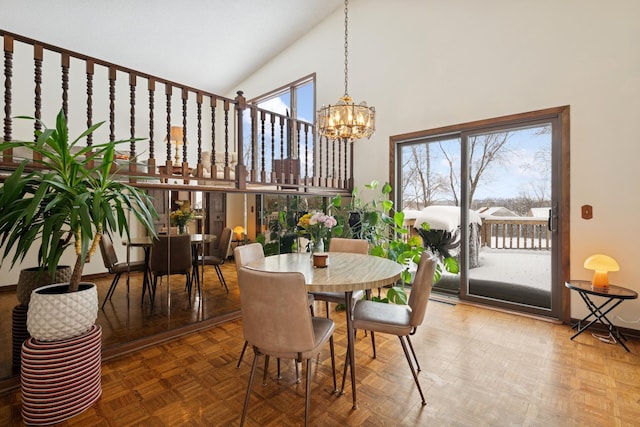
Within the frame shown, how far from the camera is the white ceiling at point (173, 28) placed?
400cm

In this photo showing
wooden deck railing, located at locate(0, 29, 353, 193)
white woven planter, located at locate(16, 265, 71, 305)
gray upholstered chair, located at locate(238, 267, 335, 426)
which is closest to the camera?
gray upholstered chair, located at locate(238, 267, 335, 426)

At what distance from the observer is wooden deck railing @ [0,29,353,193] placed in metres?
2.73

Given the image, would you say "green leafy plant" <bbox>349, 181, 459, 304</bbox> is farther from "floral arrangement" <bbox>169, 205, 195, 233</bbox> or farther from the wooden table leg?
"floral arrangement" <bbox>169, 205, 195, 233</bbox>

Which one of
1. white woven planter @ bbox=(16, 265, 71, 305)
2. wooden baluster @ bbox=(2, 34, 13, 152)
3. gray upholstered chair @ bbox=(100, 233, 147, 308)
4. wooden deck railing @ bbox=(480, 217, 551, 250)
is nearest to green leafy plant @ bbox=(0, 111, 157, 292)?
wooden baluster @ bbox=(2, 34, 13, 152)

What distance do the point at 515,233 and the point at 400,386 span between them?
8.03 feet

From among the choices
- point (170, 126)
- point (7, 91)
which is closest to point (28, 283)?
point (7, 91)

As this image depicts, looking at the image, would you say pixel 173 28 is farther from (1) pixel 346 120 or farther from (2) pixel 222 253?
A: (1) pixel 346 120

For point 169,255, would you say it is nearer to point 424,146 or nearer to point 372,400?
point 372,400

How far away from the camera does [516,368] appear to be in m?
2.29

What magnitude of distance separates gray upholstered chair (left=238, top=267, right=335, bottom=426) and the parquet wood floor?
0.38 m

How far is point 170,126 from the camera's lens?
300cm

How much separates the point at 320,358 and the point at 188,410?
99 cm

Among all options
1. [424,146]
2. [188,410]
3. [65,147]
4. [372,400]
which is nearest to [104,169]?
[65,147]

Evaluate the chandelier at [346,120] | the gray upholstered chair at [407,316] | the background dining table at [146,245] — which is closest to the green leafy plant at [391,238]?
the gray upholstered chair at [407,316]
